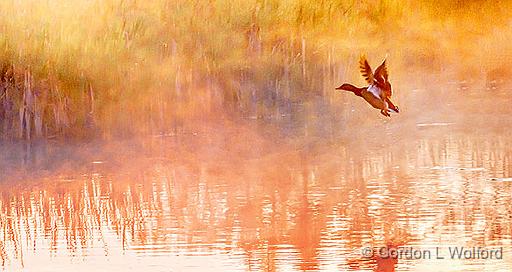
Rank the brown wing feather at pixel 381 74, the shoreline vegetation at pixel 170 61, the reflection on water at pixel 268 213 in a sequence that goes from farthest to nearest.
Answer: the shoreline vegetation at pixel 170 61 → the brown wing feather at pixel 381 74 → the reflection on water at pixel 268 213

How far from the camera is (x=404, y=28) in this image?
70.1 feet

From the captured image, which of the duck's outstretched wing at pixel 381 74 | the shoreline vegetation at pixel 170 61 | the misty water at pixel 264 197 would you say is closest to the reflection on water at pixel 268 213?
the misty water at pixel 264 197

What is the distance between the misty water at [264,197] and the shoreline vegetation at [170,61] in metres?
0.51

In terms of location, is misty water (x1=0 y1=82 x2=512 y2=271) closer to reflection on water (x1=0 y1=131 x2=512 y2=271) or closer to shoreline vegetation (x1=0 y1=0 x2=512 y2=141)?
reflection on water (x1=0 y1=131 x2=512 y2=271)

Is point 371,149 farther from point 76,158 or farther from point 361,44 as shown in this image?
point 361,44

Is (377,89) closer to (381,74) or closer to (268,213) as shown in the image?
(381,74)

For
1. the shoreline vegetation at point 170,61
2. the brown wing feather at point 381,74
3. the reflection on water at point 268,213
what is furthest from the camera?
the shoreline vegetation at point 170,61

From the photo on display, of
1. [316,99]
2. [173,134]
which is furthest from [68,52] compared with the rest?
[316,99]

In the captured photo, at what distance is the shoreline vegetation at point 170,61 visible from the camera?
52.4ft

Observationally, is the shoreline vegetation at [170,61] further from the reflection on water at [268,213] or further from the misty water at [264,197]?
the reflection on water at [268,213]

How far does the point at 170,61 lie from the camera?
58.0 feet

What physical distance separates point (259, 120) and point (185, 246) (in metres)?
9.35

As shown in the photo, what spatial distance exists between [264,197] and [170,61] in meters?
7.46

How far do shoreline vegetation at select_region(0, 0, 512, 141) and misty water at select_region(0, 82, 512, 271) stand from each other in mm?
505
